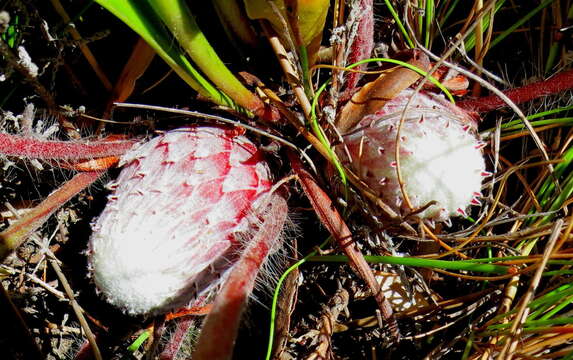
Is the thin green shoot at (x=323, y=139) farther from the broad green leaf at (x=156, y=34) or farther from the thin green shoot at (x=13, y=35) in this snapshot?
the thin green shoot at (x=13, y=35)

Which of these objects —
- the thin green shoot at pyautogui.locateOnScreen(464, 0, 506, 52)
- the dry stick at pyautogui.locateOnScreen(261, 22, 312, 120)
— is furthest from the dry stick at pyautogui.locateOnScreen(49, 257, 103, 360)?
the thin green shoot at pyautogui.locateOnScreen(464, 0, 506, 52)

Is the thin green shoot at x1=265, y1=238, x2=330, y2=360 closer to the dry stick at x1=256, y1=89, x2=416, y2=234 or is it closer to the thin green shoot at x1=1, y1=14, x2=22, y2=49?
the dry stick at x1=256, y1=89, x2=416, y2=234

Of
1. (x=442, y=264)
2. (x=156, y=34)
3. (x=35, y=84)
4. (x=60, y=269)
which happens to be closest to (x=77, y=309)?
(x=60, y=269)

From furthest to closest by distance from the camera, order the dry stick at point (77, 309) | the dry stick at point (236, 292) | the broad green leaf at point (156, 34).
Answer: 1. the dry stick at point (77, 309)
2. the broad green leaf at point (156, 34)
3. the dry stick at point (236, 292)

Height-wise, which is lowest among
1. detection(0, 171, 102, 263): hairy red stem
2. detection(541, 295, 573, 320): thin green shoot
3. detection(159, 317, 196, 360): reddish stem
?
detection(159, 317, 196, 360): reddish stem

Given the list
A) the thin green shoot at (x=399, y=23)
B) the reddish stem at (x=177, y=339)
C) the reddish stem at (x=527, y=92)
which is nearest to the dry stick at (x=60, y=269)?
the reddish stem at (x=177, y=339)

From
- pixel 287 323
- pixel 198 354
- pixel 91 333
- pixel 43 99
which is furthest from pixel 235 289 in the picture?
pixel 43 99
